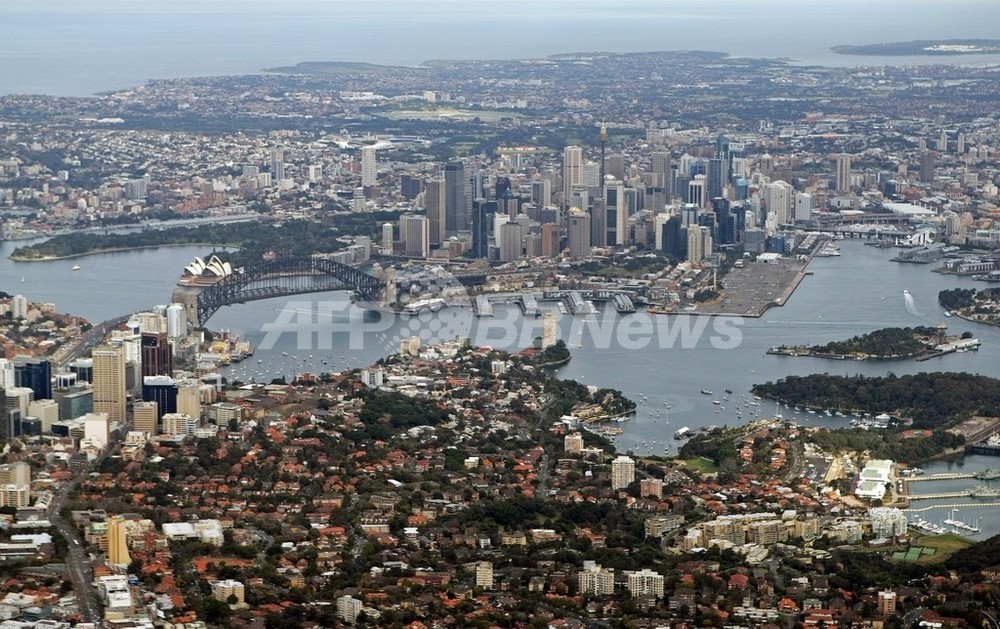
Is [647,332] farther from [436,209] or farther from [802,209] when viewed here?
[802,209]

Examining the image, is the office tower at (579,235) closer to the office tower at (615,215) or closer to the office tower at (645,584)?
the office tower at (615,215)

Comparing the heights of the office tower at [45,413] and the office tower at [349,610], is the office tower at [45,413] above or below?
above

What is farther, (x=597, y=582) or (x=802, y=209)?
(x=802, y=209)

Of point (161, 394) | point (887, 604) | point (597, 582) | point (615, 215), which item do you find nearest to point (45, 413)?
point (161, 394)

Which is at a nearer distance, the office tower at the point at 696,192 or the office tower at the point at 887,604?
the office tower at the point at 887,604

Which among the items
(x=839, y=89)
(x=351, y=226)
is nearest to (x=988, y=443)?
(x=351, y=226)

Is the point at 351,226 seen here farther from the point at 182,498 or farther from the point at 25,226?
the point at 182,498

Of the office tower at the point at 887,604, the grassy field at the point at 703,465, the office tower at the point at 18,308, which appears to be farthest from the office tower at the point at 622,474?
the office tower at the point at 18,308
